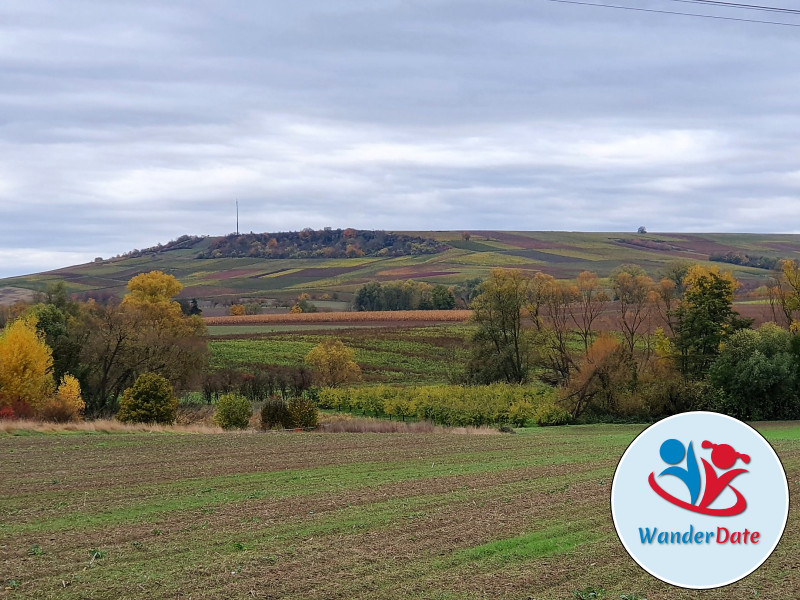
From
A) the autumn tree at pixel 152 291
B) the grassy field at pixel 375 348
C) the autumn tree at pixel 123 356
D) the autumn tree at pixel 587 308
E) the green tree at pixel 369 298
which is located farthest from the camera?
the green tree at pixel 369 298

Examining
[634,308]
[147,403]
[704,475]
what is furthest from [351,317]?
[704,475]

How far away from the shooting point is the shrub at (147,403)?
44750 mm

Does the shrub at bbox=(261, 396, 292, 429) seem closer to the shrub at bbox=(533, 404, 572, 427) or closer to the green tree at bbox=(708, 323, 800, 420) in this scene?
the shrub at bbox=(533, 404, 572, 427)

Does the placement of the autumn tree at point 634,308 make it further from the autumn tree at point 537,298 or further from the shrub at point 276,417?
the shrub at point 276,417

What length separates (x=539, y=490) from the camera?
69.2ft

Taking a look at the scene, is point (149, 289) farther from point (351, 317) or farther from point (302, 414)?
point (302, 414)

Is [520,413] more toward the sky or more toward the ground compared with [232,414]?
more toward the ground

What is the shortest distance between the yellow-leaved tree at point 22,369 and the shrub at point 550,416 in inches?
1225

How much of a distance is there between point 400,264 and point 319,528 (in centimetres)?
15723

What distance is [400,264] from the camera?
173 m

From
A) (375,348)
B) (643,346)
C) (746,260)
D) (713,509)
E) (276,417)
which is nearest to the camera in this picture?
(713,509)

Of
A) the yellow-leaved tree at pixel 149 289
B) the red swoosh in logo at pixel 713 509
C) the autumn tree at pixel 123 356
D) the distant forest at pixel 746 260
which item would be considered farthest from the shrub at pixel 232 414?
the distant forest at pixel 746 260

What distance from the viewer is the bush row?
181 ft

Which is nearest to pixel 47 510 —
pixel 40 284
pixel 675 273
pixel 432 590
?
pixel 432 590
